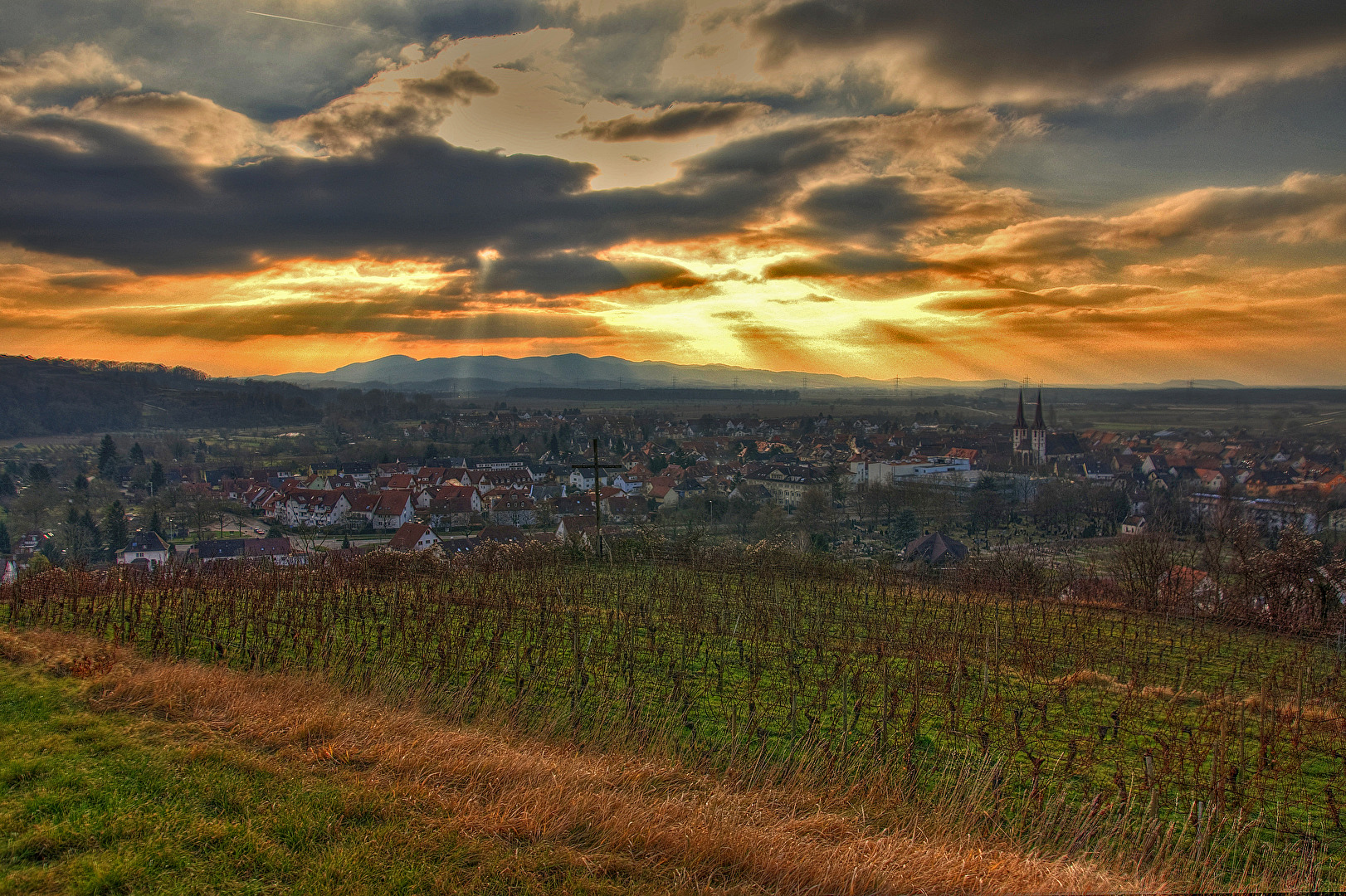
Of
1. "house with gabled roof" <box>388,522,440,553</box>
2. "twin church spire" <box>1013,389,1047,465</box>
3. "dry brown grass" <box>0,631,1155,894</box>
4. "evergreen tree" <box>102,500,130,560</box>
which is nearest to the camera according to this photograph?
"dry brown grass" <box>0,631,1155,894</box>

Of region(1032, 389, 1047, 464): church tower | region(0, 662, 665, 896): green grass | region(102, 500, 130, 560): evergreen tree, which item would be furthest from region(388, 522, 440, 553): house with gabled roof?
region(1032, 389, 1047, 464): church tower

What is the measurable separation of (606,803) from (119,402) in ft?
398

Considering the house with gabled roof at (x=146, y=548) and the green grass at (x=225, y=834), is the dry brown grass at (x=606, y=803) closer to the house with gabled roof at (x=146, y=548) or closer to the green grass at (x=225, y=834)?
the green grass at (x=225, y=834)

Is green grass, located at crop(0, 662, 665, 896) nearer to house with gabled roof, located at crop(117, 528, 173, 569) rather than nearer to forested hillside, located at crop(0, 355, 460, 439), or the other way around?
house with gabled roof, located at crop(117, 528, 173, 569)

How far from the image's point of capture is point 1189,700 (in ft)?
27.0

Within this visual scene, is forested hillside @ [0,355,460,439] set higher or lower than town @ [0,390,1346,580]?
higher

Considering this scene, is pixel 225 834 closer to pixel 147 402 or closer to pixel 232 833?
pixel 232 833

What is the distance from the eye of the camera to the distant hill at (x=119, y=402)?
294ft

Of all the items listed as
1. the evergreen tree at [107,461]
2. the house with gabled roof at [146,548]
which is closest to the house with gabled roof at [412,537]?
the house with gabled roof at [146,548]

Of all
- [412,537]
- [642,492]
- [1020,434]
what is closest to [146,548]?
[412,537]

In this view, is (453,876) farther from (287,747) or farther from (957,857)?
(957,857)

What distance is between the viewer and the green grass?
350 cm

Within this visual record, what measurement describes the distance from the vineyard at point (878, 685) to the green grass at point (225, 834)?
2091 mm

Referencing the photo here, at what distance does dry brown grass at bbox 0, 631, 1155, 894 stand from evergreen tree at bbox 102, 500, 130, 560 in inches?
1268
